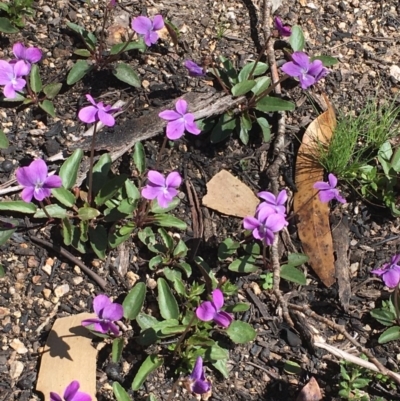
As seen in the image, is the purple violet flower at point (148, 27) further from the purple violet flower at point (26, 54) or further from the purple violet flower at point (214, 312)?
the purple violet flower at point (214, 312)

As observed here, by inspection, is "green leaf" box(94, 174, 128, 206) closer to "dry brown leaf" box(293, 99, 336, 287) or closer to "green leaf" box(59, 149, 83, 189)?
"green leaf" box(59, 149, 83, 189)

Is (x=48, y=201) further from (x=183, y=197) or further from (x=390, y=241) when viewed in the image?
(x=390, y=241)

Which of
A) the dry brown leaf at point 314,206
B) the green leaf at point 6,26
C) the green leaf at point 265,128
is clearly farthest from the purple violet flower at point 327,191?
the green leaf at point 6,26

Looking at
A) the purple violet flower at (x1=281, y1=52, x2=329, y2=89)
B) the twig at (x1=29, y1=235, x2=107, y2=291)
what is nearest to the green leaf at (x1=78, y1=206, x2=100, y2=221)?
Answer: the twig at (x1=29, y1=235, x2=107, y2=291)

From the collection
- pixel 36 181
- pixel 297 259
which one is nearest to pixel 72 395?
pixel 36 181

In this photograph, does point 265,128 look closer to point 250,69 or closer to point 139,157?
point 250,69

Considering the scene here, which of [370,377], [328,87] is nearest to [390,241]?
[370,377]

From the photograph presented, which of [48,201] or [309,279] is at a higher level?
[48,201]
